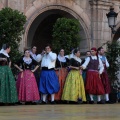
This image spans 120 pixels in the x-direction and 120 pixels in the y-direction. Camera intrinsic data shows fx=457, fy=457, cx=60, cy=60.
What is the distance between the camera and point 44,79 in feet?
34.8

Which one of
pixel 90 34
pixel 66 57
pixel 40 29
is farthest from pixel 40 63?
pixel 40 29

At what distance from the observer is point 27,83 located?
33.2ft

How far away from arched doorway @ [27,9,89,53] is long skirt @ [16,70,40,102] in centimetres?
532

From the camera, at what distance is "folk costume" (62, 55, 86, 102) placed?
35.3 ft

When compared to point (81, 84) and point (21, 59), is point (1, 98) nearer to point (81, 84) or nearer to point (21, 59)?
point (21, 59)

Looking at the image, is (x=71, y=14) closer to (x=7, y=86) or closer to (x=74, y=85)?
(x=74, y=85)

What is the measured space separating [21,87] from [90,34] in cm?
594

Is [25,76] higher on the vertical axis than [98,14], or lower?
lower

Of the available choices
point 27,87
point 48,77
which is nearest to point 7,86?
point 27,87

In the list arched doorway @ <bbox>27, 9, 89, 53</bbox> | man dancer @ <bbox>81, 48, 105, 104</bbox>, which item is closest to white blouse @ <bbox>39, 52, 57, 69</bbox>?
man dancer @ <bbox>81, 48, 105, 104</bbox>

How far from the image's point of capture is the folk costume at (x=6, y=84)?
9641 millimetres

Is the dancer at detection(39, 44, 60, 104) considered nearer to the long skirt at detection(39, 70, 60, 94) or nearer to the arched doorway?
the long skirt at detection(39, 70, 60, 94)
